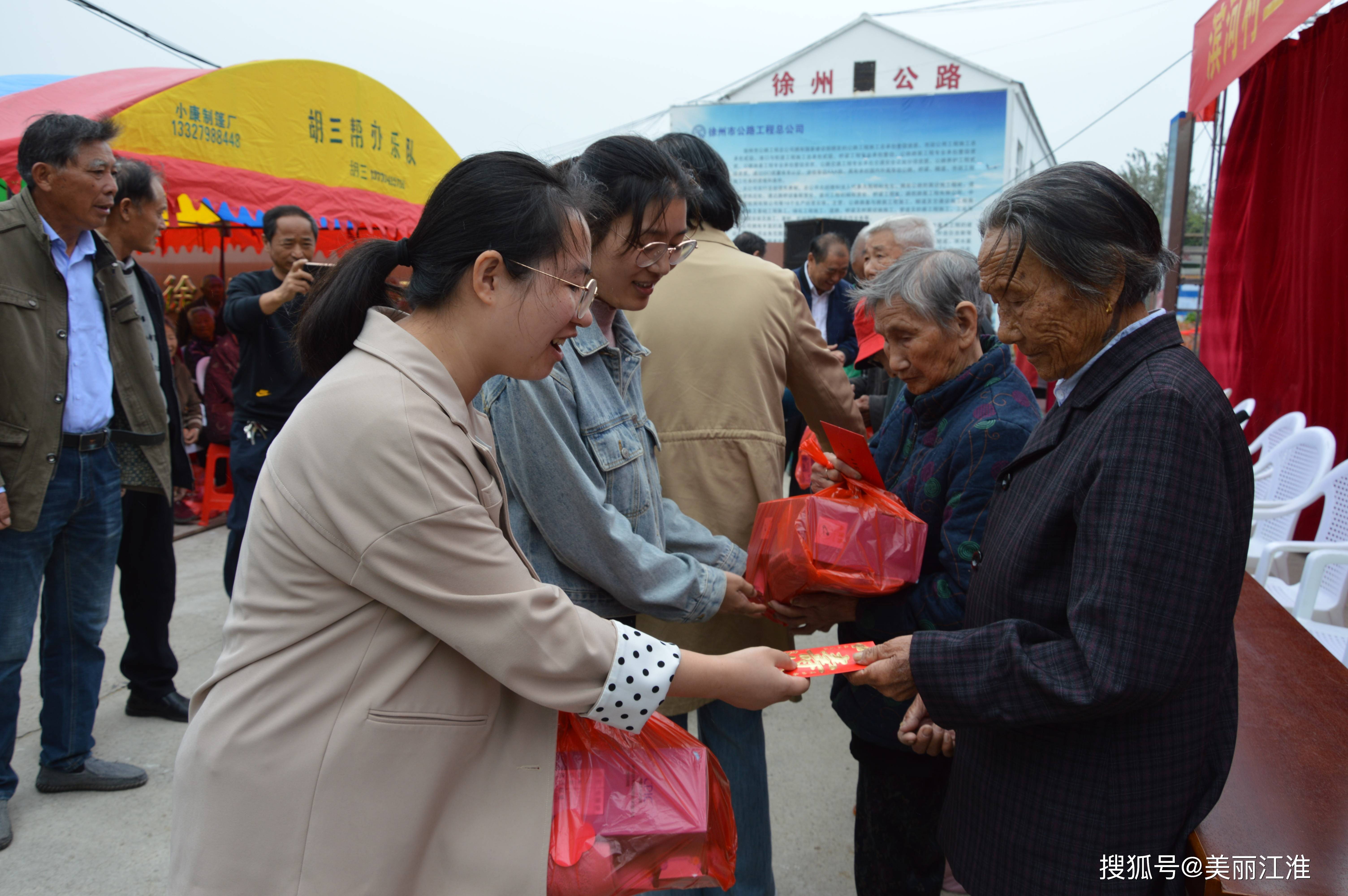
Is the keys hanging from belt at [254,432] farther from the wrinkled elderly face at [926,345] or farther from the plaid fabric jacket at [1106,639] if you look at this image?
the plaid fabric jacket at [1106,639]

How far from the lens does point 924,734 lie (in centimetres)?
159

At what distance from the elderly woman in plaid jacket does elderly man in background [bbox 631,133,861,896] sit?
0.76 m

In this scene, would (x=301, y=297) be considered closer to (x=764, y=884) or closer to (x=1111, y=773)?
(x=764, y=884)

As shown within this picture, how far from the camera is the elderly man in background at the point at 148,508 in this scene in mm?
3176

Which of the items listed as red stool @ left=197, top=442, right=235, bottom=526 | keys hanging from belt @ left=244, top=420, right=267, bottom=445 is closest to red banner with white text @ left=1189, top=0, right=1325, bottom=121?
keys hanging from belt @ left=244, top=420, right=267, bottom=445

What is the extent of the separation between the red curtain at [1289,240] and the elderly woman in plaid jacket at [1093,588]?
4.37 metres

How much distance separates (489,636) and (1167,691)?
88 centimetres

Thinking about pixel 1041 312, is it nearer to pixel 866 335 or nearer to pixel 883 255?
pixel 866 335

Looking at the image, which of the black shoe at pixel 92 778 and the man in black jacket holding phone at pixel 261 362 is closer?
the black shoe at pixel 92 778

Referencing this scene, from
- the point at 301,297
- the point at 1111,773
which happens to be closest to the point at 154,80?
the point at 301,297

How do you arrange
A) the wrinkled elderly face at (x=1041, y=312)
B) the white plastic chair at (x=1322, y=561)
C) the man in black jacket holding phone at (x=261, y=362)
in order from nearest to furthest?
the wrinkled elderly face at (x=1041, y=312), the white plastic chair at (x=1322, y=561), the man in black jacket holding phone at (x=261, y=362)

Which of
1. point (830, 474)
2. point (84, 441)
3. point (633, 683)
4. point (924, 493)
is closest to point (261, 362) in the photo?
point (84, 441)

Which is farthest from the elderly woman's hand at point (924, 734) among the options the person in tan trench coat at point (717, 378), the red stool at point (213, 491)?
the red stool at point (213, 491)

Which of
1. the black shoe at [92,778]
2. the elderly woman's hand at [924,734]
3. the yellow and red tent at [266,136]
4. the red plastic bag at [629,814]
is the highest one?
the yellow and red tent at [266,136]
